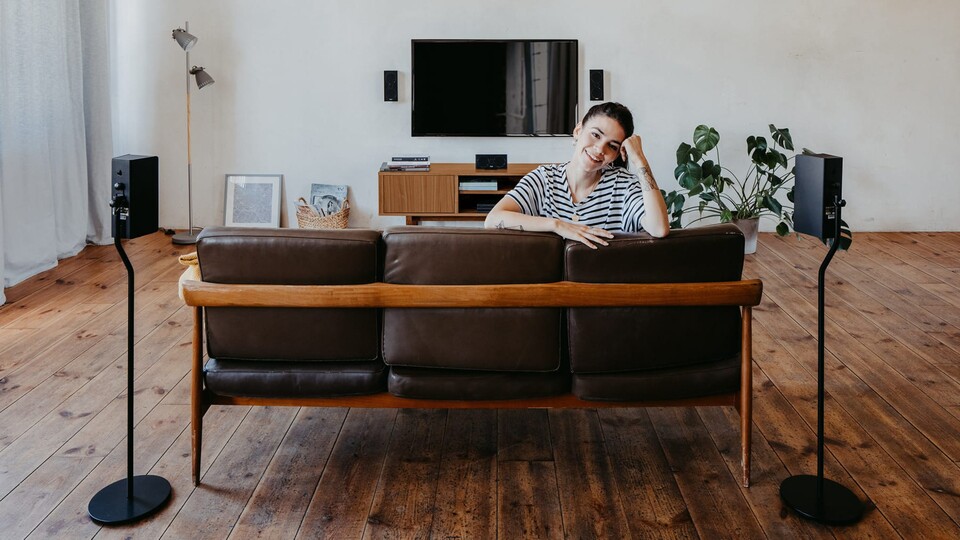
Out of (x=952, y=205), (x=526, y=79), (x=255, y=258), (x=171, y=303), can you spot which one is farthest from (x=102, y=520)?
(x=952, y=205)

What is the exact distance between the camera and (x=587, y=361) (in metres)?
2.52

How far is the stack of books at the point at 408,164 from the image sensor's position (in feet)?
19.3

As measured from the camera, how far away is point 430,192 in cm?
587

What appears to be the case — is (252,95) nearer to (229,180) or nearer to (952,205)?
(229,180)

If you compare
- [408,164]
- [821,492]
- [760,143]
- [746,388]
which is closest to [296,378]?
[746,388]

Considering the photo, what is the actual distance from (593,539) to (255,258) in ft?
3.73

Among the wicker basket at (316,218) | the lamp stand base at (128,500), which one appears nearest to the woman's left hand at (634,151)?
the lamp stand base at (128,500)

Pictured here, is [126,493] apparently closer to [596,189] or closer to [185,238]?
[596,189]

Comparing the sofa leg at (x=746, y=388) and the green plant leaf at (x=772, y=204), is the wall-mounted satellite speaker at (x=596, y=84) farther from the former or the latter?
the sofa leg at (x=746, y=388)

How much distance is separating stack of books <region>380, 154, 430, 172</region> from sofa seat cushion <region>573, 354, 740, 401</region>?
352cm

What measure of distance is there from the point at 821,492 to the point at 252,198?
4.68 m

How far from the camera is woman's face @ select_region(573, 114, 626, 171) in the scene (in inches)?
110

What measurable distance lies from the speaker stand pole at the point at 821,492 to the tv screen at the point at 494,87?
379 cm

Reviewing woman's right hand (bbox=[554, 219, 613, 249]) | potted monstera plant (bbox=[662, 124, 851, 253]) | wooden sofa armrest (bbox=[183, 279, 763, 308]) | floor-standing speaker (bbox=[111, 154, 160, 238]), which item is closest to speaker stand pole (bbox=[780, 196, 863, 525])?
wooden sofa armrest (bbox=[183, 279, 763, 308])
